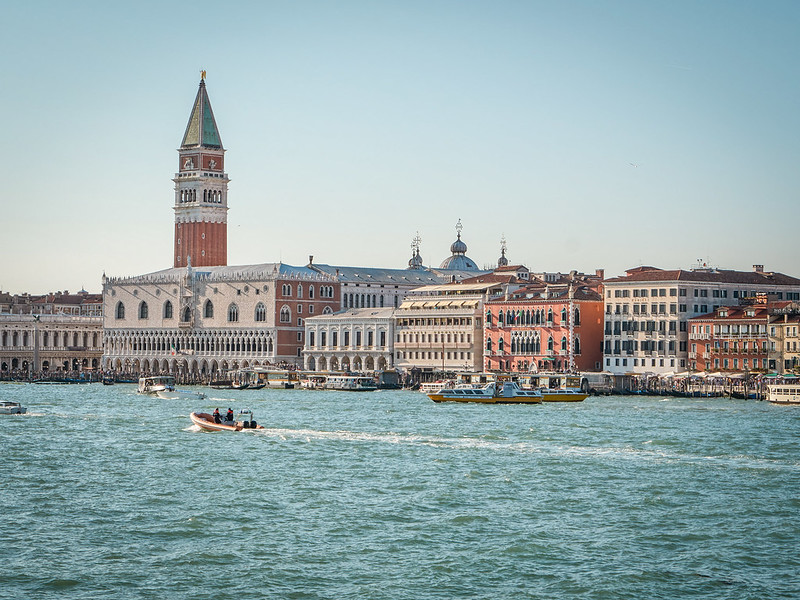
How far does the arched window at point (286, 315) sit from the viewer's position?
110 meters

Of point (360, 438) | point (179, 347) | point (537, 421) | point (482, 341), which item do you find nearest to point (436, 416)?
point (537, 421)

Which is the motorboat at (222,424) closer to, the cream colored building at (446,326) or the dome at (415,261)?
the cream colored building at (446,326)

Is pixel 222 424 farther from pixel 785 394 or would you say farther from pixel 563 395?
→ pixel 785 394

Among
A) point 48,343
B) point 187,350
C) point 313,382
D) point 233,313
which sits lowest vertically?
point 313,382

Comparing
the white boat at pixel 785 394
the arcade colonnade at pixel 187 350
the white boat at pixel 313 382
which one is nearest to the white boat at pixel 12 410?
the white boat at pixel 313 382

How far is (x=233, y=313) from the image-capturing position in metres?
113

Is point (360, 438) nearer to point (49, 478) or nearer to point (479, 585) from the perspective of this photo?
point (49, 478)

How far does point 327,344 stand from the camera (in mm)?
106062

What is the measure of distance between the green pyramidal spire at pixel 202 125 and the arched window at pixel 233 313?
14646 mm

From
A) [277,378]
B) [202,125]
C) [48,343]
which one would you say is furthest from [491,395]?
[48,343]

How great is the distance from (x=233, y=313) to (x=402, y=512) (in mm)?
83521

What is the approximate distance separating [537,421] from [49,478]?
81.0ft

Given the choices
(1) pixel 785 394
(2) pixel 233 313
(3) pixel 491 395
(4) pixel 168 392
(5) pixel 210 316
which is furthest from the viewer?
(5) pixel 210 316

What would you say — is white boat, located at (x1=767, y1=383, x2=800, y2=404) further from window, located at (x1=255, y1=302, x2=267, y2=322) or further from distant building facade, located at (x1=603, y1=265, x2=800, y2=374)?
window, located at (x1=255, y1=302, x2=267, y2=322)
